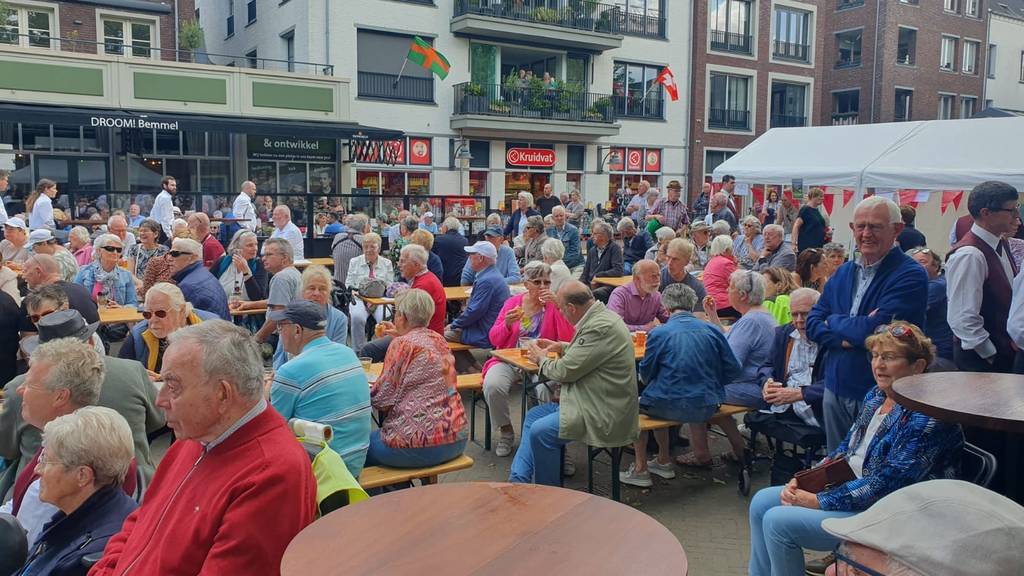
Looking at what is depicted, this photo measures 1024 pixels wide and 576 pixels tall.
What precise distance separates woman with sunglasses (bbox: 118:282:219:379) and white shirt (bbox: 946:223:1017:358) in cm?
477

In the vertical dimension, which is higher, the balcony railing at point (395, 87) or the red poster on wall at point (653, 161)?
the balcony railing at point (395, 87)

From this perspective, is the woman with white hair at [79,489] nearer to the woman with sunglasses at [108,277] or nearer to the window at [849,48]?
the woman with sunglasses at [108,277]

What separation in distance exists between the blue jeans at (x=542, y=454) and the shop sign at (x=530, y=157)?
2195 centimetres

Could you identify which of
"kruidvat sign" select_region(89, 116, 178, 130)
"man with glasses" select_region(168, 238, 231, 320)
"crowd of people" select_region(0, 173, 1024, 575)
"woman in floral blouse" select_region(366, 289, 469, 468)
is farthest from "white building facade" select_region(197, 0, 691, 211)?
"woman in floral blouse" select_region(366, 289, 469, 468)

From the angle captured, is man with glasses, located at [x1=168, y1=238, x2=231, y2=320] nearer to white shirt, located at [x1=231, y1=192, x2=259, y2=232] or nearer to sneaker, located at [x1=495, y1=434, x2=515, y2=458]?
sneaker, located at [x1=495, y1=434, x2=515, y2=458]

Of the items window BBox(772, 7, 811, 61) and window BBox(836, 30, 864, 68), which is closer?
window BBox(772, 7, 811, 61)

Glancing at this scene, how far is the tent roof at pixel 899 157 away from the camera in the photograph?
37.1ft

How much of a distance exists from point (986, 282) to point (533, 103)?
2241 cm

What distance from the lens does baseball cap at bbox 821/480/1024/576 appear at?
1.39 m

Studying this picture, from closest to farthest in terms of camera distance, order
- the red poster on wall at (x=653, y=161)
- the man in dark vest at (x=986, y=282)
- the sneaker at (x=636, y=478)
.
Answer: the man in dark vest at (x=986, y=282)
the sneaker at (x=636, y=478)
the red poster on wall at (x=653, y=161)

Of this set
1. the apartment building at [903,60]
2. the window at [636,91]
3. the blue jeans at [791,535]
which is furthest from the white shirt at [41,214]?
the apartment building at [903,60]

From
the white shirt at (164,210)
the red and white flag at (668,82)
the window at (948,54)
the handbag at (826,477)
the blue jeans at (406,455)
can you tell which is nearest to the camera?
the handbag at (826,477)

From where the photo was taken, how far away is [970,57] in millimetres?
39219

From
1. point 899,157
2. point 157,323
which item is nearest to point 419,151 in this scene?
point 899,157
